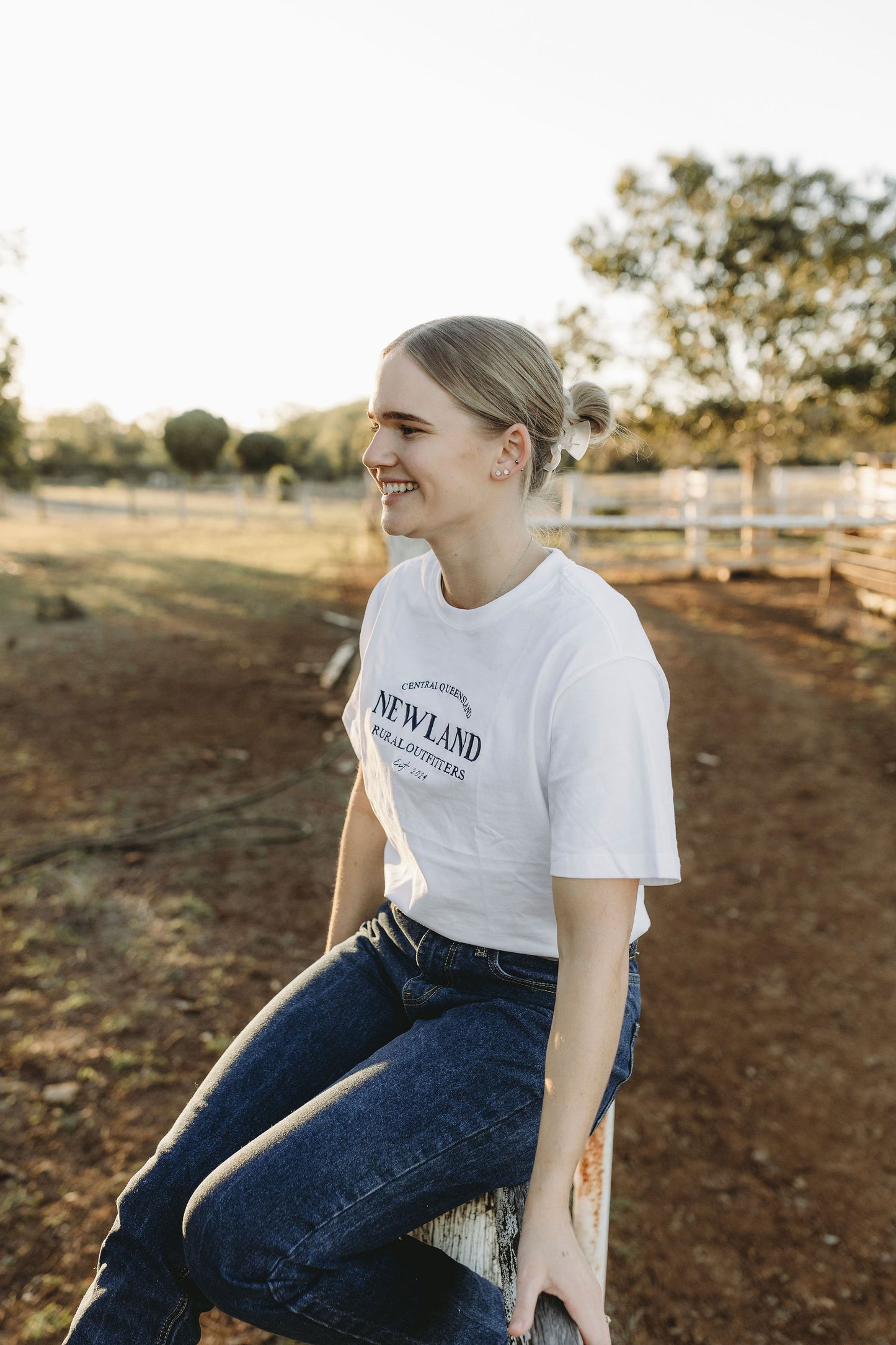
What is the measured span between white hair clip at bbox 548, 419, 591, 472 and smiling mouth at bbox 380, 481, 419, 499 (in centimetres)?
27

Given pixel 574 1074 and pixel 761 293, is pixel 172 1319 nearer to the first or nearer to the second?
pixel 574 1074

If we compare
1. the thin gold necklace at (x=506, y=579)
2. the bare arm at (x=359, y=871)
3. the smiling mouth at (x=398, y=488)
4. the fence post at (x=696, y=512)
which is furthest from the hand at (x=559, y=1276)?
the fence post at (x=696, y=512)

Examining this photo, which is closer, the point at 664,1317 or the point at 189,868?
the point at 664,1317

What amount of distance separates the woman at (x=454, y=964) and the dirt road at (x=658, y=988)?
1.03 meters

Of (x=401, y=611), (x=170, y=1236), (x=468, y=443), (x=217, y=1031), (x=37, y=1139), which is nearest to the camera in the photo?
(x=170, y=1236)

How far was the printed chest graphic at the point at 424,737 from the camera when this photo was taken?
1.40m

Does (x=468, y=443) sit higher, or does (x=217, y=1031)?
(x=468, y=443)

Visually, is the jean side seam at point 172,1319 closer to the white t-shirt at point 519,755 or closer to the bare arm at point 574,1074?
the bare arm at point 574,1074

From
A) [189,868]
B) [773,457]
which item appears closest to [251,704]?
[189,868]

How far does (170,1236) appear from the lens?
4.28 feet

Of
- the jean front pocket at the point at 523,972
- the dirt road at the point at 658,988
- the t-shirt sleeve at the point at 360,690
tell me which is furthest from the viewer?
the dirt road at the point at 658,988

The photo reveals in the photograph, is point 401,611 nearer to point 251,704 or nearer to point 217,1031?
point 217,1031

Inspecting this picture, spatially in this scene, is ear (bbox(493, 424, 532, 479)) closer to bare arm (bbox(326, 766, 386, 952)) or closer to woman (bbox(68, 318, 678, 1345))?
woman (bbox(68, 318, 678, 1345))

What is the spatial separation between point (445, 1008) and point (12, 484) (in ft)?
61.2
